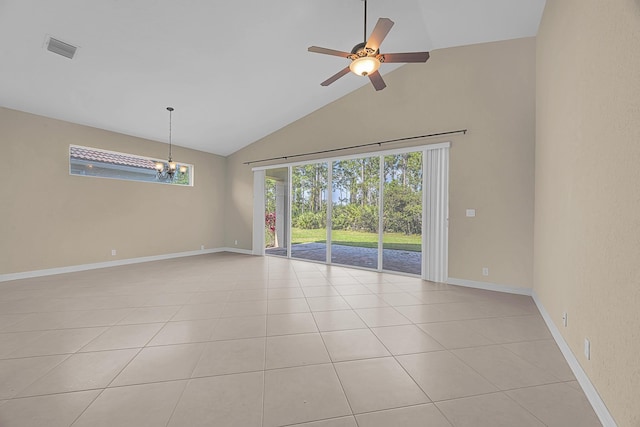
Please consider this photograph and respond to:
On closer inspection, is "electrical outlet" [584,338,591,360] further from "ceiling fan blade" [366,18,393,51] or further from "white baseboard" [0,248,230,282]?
"white baseboard" [0,248,230,282]

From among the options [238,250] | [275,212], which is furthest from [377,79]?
[238,250]

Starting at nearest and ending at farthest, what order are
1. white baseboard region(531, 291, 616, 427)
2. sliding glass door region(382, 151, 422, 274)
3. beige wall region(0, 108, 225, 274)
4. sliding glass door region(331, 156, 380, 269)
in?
1. white baseboard region(531, 291, 616, 427)
2. beige wall region(0, 108, 225, 274)
3. sliding glass door region(382, 151, 422, 274)
4. sliding glass door region(331, 156, 380, 269)

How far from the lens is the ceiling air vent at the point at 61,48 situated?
10.5 ft

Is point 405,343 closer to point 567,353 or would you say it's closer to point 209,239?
point 567,353

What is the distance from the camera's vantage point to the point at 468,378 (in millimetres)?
1911

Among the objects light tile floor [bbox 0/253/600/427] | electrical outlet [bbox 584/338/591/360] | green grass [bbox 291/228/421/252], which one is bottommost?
light tile floor [bbox 0/253/600/427]

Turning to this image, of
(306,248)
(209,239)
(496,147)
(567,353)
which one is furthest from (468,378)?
(209,239)

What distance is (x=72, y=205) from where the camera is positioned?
509cm

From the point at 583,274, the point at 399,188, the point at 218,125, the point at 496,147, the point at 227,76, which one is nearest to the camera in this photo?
the point at 583,274

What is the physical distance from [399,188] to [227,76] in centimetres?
368

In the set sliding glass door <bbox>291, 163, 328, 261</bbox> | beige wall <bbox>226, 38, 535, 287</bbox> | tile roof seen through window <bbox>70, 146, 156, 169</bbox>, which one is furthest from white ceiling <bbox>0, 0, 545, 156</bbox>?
sliding glass door <bbox>291, 163, 328, 261</bbox>

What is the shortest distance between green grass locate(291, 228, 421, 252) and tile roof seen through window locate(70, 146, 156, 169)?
12.7ft

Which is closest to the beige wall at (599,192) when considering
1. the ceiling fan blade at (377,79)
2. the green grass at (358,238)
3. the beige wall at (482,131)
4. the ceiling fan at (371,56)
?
the beige wall at (482,131)

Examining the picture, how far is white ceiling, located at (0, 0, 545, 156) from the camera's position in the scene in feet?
10.1
